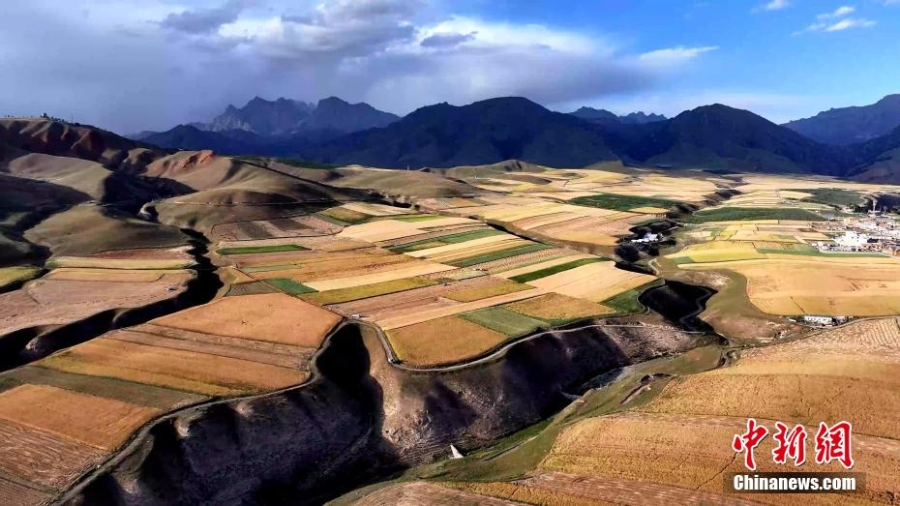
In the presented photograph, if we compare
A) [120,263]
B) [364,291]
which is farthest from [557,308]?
[120,263]

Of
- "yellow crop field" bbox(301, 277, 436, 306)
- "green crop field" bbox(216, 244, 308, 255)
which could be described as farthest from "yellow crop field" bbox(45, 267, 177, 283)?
"yellow crop field" bbox(301, 277, 436, 306)

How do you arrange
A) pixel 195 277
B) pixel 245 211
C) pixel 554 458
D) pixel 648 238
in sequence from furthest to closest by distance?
1. pixel 245 211
2. pixel 648 238
3. pixel 195 277
4. pixel 554 458

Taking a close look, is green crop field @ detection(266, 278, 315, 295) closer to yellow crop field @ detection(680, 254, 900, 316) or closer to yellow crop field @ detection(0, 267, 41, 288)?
yellow crop field @ detection(0, 267, 41, 288)

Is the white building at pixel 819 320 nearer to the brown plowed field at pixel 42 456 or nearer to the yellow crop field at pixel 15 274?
the brown plowed field at pixel 42 456

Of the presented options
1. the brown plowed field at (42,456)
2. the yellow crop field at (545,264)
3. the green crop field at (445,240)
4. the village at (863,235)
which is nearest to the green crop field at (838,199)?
the village at (863,235)

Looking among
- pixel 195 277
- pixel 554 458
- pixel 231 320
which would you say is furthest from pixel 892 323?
pixel 195 277

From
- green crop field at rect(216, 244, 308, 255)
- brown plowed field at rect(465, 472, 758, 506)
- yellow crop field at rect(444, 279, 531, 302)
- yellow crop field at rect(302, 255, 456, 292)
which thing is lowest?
brown plowed field at rect(465, 472, 758, 506)

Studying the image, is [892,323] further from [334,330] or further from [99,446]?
[99,446]
